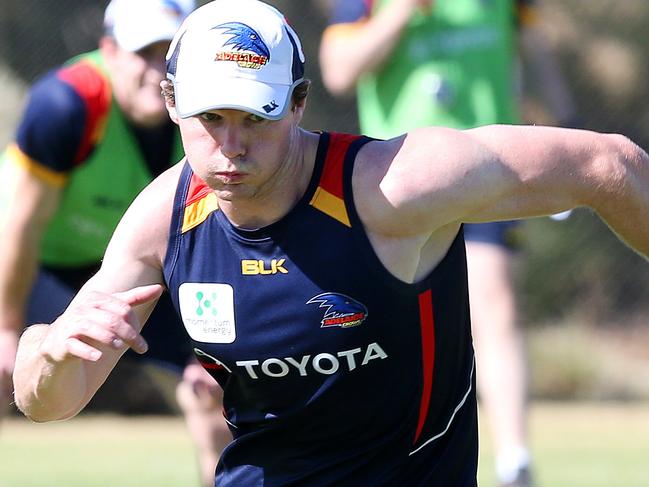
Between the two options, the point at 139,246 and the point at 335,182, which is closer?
the point at 335,182

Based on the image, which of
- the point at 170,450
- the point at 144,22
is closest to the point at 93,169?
the point at 144,22

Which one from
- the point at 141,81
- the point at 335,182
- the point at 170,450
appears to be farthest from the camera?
the point at 170,450

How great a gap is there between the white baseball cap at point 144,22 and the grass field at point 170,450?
252 centimetres

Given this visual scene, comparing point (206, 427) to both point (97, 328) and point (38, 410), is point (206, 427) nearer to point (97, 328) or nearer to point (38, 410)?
point (38, 410)

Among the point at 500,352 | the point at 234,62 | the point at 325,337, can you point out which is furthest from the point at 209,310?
the point at 500,352

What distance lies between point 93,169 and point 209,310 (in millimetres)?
2033

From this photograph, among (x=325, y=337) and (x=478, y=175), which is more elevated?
(x=478, y=175)

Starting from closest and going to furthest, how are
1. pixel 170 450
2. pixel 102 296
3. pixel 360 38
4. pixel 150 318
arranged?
1. pixel 102 296
2. pixel 150 318
3. pixel 360 38
4. pixel 170 450

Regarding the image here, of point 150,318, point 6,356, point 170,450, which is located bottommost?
point 170,450

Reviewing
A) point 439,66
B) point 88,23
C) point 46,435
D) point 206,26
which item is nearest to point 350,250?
point 206,26

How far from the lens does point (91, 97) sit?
16.9 feet

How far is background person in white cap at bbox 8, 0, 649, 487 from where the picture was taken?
329 centimetres

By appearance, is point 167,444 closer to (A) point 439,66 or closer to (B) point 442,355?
(A) point 439,66

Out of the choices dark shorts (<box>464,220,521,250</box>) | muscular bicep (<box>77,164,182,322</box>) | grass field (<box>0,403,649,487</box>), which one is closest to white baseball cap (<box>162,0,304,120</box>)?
muscular bicep (<box>77,164,182,322</box>)
